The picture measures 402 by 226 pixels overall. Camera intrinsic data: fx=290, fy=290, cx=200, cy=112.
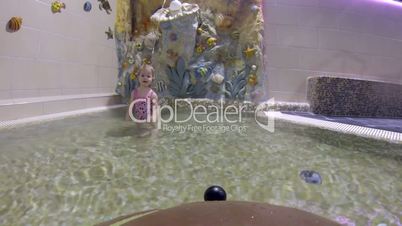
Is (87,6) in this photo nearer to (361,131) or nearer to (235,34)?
(235,34)

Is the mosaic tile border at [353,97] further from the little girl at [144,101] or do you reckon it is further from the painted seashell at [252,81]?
the little girl at [144,101]

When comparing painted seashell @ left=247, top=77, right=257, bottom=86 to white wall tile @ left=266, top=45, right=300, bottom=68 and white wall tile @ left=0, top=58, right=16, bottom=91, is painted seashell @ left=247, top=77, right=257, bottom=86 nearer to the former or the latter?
white wall tile @ left=266, top=45, right=300, bottom=68

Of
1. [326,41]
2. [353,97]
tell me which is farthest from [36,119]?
[326,41]

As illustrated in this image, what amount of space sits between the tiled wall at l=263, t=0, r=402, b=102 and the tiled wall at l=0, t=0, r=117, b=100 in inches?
141

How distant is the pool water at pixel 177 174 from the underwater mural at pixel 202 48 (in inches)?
97.1

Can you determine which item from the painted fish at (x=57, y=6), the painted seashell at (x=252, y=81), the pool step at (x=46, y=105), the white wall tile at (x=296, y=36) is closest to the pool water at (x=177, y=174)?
the pool step at (x=46, y=105)

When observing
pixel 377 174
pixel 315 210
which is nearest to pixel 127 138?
pixel 315 210

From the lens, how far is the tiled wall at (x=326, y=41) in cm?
634

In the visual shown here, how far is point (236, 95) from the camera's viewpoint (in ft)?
18.5

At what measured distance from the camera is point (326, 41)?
648 centimetres

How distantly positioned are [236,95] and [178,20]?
1.77 meters

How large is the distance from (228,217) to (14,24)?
13.1 ft

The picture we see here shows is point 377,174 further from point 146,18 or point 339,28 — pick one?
point 339,28

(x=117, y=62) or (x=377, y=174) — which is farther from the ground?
(x=117, y=62)
